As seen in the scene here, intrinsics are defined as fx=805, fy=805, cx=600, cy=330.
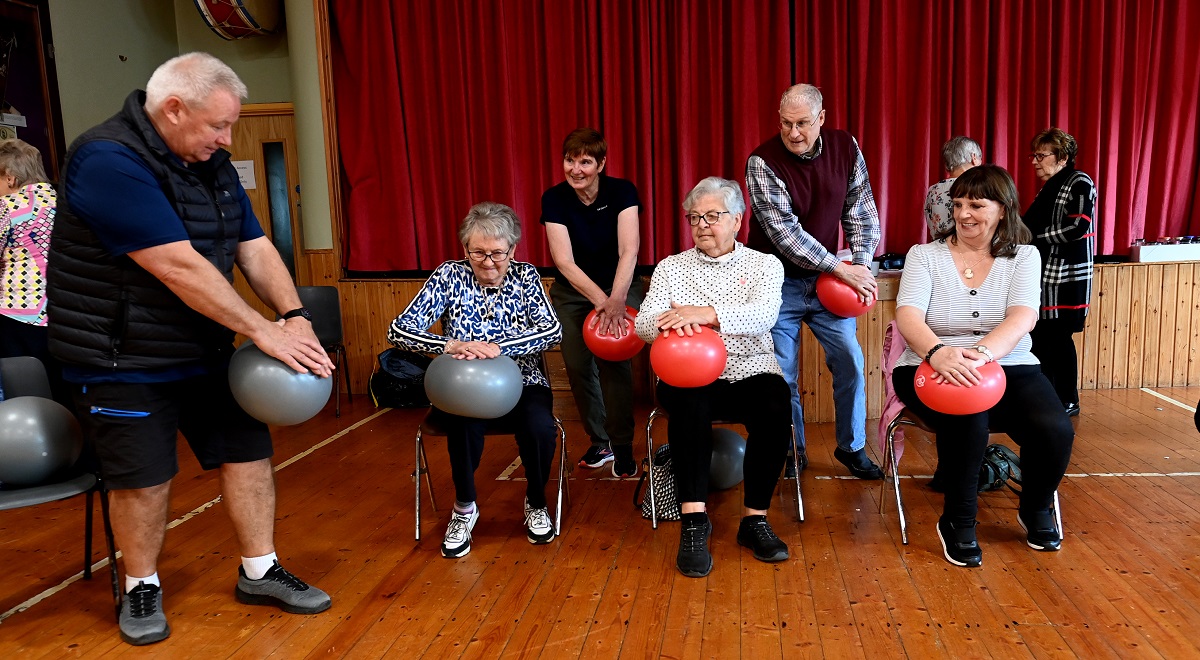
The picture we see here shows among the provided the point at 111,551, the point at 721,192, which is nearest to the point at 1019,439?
the point at 721,192

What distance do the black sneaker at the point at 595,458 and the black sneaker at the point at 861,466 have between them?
101 cm

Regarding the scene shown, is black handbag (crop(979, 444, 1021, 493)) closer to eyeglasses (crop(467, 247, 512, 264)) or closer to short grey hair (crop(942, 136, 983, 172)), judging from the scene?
short grey hair (crop(942, 136, 983, 172))

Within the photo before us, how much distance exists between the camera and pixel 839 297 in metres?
2.98

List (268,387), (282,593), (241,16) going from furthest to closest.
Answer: (241,16), (282,593), (268,387)

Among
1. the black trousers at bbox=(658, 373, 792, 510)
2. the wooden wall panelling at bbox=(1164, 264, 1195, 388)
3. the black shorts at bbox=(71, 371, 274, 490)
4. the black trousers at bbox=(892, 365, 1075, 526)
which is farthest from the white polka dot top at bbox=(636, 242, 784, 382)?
the wooden wall panelling at bbox=(1164, 264, 1195, 388)

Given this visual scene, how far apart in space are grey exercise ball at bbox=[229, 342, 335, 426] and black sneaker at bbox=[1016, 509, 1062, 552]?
218 centimetres

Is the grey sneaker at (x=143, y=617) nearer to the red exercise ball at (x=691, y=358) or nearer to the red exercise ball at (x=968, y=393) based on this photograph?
the red exercise ball at (x=691, y=358)

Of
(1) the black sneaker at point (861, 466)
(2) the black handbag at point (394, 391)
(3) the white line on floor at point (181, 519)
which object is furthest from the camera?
(2) the black handbag at point (394, 391)

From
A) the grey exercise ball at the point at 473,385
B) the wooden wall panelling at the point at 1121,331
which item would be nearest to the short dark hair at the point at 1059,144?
the wooden wall panelling at the point at 1121,331

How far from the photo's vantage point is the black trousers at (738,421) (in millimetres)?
2506

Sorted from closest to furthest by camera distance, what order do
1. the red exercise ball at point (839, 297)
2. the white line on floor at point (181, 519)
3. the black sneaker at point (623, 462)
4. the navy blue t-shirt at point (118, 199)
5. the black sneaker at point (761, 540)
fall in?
the navy blue t-shirt at point (118, 199) < the white line on floor at point (181, 519) < the black sneaker at point (761, 540) < the red exercise ball at point (839, 297) < the black sneaker at point (623, 462)

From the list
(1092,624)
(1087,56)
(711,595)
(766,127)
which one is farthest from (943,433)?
(1087,56)

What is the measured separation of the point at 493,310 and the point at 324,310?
2469mm

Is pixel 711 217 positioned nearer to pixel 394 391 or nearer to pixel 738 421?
pixel 738 421
